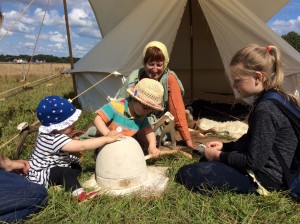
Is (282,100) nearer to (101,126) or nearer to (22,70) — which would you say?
(101,126)

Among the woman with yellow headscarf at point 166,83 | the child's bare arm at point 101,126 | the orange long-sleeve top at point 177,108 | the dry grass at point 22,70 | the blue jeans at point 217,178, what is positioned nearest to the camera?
the blue jeans at point 217,178

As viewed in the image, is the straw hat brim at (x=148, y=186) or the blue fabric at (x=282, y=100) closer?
the blue fabric at (x=282, y=100)

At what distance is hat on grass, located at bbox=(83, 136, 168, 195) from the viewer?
2.22 m

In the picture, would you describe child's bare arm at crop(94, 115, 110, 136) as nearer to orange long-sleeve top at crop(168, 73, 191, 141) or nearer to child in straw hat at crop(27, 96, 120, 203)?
child in straw hat at crop(27, 96, 120, 203)

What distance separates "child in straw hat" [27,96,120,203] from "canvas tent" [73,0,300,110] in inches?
83.6

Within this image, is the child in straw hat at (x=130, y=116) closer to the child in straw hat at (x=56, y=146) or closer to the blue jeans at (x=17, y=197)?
the child in straw hat at (x=56, y=146)

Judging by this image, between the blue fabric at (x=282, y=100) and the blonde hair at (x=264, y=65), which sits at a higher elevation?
the blonde hair at (x=264, y=65)

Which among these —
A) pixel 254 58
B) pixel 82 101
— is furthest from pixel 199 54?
pixel 254 58

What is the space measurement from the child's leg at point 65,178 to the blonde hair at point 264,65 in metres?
1.17

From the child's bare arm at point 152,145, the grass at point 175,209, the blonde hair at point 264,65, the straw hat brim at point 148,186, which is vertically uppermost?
the blonde hair at point 264,65

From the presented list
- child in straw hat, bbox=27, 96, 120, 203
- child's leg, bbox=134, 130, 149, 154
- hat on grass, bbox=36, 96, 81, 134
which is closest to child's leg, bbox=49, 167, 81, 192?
child in straw hat, bbox=27, 96, 120, 203

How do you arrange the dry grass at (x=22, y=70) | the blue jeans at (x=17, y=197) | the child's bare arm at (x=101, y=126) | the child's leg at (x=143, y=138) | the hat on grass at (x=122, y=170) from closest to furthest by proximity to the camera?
the blue jeans at (x=17, y=197) < the hat on grass at (x=122, y=170) < the child's bare arm at (x=101, y=126) < the child's leg at (x=143, y=138) < the dry grass at (x=22, y=70)

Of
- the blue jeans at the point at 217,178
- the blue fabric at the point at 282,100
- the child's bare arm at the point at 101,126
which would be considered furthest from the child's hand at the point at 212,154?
the child's bare arm at the point at 101,126

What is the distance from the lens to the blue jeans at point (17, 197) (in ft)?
5.97
